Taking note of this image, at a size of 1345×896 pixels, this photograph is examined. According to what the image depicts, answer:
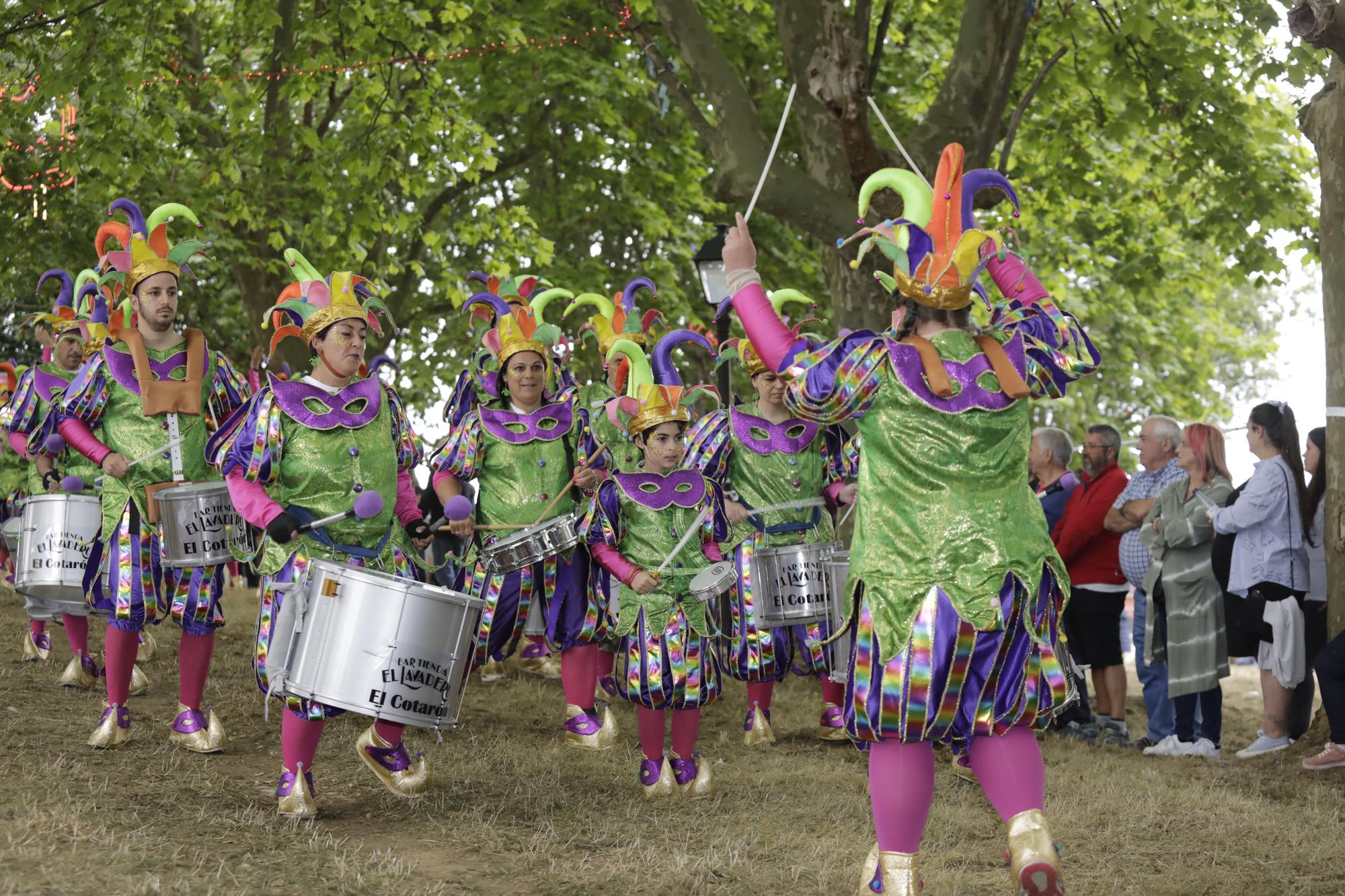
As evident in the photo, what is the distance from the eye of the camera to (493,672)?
10281 millimetres

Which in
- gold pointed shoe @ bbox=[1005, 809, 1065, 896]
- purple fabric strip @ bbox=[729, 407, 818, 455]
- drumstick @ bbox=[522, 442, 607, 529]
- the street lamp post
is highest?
the street lamp post

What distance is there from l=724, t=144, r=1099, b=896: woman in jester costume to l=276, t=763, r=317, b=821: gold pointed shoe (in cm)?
247

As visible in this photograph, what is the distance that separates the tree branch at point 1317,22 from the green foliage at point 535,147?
3.28 metres

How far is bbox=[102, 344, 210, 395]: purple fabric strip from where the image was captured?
22.8 ft

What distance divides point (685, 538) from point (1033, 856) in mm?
2877

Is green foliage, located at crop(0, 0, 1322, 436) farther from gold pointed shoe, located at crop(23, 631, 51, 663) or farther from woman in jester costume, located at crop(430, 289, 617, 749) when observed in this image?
gold pointed shoe, located at crop(23, 631, 51, 663)

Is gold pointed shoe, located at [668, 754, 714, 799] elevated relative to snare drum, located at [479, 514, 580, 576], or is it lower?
lower

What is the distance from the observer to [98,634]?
36.3 feet

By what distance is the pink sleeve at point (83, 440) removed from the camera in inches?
271

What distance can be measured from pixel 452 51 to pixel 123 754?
31.6 ft

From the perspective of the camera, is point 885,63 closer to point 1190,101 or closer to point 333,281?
point 1190,101

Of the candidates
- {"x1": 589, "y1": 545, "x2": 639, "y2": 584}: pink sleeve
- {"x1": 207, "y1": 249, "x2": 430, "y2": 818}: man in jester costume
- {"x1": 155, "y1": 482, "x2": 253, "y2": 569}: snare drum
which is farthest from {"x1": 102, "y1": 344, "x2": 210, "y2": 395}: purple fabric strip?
{"x1": 589, "y1": 545, "x2": 639, "y2": 584}: pink sleeve

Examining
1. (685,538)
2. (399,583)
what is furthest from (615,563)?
(399,583)

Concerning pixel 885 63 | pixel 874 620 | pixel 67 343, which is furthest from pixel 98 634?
pixel 885 63
